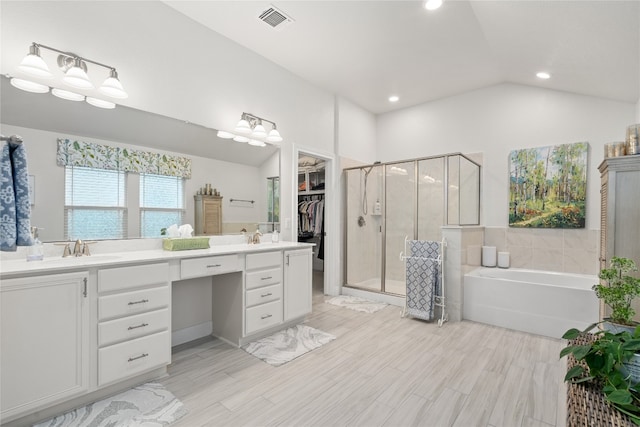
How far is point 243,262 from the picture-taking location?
2.70 meters

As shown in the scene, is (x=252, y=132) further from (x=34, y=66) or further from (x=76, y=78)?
(x=34, y=66)

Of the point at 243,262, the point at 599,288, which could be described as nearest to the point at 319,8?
the point at 243,262

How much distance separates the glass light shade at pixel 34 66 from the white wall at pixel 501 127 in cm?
447

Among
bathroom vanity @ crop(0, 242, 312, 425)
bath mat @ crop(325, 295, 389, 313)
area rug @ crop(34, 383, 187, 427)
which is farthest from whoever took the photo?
bath mat @ crop(325, 295, 389, 313)

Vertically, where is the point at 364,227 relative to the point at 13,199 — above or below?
below

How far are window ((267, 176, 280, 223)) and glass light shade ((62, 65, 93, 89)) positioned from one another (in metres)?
1.86

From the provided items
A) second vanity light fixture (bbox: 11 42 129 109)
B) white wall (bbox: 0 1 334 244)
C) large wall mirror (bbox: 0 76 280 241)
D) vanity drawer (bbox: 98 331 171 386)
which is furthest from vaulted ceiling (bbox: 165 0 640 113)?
vanity drawer (bbox: 98 331 171 386)

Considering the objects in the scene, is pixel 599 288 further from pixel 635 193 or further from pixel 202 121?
pixel 202 121

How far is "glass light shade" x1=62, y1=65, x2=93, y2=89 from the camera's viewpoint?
2059mm

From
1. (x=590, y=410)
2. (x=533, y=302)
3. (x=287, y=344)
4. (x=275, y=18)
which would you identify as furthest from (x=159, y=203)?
(x=533, y=302)

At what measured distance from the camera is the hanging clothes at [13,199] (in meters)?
1.47

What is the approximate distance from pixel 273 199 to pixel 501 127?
330 centimetres

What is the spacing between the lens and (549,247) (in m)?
3.80

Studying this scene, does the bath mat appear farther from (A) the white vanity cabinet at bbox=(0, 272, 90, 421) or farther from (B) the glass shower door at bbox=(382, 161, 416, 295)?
(A) the white vanity cabinet at bbox=(0, 272, 90, 421)
